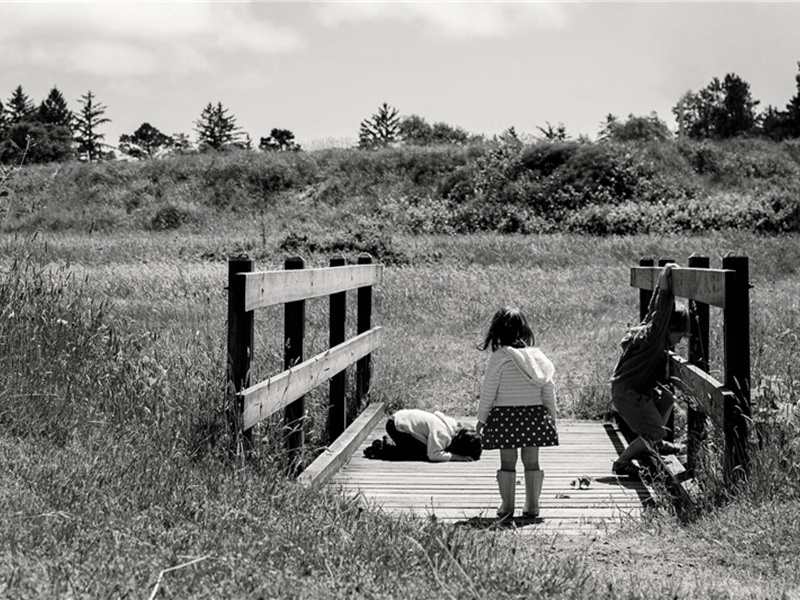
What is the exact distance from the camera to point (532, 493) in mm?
5539

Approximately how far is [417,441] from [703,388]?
246 centimetres

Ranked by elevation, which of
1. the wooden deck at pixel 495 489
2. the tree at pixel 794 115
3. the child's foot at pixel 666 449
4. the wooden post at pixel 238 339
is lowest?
the wooden deck at pixel 495 489

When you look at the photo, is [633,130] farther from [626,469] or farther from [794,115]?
[626,469]

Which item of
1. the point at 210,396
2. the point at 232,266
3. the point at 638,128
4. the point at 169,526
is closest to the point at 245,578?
the point at 169,526

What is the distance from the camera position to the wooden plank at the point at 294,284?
4.84 metres

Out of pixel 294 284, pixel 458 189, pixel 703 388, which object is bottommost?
pixel 703 388

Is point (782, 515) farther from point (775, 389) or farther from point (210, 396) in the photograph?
point (210, 396)

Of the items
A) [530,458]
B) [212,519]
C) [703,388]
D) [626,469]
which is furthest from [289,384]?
[626,469]

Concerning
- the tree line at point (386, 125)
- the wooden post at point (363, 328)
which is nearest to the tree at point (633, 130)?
the tree line at point (386, 125)

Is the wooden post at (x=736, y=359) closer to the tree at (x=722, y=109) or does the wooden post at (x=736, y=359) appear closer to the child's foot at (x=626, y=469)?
the child's foot at (x=626, y=469)

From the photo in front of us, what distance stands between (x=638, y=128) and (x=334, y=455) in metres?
51.4

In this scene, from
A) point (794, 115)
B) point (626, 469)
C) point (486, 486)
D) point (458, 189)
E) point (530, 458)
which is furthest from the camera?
point (794, 115)

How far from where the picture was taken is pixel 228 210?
121 ft

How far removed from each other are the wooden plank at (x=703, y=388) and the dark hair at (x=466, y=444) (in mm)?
1625
